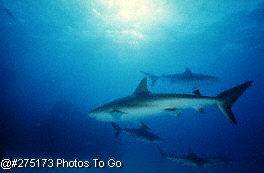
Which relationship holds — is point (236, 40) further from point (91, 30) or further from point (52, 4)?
point (52, 4)

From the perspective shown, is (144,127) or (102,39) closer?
(144,127)

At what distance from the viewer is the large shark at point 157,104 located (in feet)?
20.7

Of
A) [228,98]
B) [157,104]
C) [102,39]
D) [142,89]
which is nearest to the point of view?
[228,98]

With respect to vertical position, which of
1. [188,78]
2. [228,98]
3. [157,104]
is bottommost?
[228,98]

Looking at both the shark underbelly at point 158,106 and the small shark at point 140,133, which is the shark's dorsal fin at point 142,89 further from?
the small shark at point 140,133

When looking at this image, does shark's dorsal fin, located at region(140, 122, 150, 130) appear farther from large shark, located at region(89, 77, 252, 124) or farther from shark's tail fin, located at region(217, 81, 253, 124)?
shark's tail fin, located at region(217, 81, 253, 124)

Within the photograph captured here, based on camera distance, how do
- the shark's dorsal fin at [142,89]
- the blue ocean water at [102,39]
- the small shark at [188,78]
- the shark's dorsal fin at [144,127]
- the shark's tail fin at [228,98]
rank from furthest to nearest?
the blue ocean water at [102,39]
the small shark at [188,78]
the shark's dorsal fin at [144,127]
the shark's dorsal fin at [142,89]
the shark's tail fin at [228,98]

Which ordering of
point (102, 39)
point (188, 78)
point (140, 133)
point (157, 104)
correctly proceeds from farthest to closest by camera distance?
point (102, 39) < point (188, 78) < point (140, 133) < point (157, 104)

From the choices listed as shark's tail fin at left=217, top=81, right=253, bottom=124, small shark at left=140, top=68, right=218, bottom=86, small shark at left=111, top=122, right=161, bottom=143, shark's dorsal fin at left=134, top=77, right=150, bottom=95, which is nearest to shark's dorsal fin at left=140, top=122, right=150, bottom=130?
small shark at left=111, top=122, right=161, bottom=143

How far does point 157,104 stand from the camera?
6574 millimetres

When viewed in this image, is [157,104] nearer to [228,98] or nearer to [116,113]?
[116,113]

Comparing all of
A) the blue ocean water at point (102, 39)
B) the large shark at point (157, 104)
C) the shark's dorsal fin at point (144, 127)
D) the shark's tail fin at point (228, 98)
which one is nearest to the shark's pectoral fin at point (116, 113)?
the large shark at point (157, 104)

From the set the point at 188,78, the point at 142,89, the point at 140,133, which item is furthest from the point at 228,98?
the point at 188,78

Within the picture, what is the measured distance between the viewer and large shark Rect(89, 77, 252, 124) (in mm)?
6297
